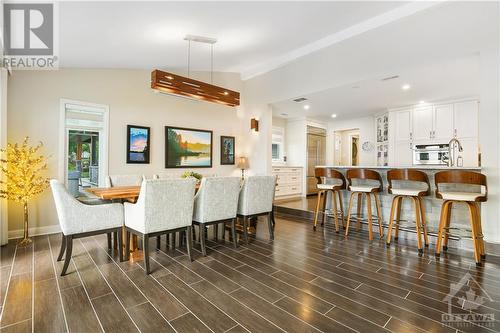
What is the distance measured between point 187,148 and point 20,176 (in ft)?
8.75

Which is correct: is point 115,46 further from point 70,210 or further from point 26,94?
point 70,210

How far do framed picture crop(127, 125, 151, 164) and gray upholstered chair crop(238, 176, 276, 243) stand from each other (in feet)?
7.42

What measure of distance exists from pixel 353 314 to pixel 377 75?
3.24m

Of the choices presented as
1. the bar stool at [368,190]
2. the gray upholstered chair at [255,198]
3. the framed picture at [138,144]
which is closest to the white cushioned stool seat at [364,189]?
the bar stool at [368,190]

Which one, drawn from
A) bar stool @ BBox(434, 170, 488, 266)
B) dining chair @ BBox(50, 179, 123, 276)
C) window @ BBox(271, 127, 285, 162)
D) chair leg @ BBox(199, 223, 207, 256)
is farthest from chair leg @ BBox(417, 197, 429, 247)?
window @ BBox(271, 127, 285, 162)

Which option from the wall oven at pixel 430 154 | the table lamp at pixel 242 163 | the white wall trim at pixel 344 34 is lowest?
the table lamp at pixel 242 163

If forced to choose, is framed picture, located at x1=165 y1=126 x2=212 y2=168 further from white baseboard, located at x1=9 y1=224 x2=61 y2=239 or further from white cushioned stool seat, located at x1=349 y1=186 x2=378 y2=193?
white cushioned stool seat, located at x1=349 y1=186 x2=378 y2=193

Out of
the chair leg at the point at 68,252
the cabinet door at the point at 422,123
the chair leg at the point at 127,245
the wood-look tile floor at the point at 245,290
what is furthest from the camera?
the cabinet door at the point at 422,123

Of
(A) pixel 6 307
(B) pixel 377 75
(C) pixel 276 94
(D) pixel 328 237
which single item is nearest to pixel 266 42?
(C) pixel 276 94

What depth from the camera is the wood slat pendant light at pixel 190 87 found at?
299cm

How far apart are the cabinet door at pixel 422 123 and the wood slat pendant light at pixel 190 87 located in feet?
14.5

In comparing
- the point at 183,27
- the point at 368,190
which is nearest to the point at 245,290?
the point at 368,190

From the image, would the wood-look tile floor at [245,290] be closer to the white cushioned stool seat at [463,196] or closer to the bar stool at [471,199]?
the bar stool at [471,199]

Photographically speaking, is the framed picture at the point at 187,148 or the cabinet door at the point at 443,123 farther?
the cabinet door at the point at 443,123
